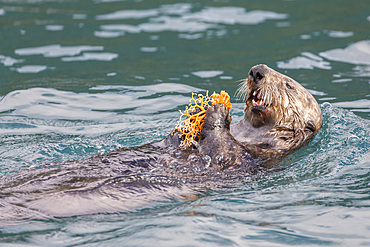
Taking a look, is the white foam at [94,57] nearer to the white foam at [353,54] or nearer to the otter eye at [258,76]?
the white foam at [353,54]

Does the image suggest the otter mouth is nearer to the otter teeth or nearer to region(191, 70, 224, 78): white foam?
the otter teeth

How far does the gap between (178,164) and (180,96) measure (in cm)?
324

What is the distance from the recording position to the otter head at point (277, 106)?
220 inches

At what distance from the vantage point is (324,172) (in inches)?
209

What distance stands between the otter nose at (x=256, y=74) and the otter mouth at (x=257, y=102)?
14cm

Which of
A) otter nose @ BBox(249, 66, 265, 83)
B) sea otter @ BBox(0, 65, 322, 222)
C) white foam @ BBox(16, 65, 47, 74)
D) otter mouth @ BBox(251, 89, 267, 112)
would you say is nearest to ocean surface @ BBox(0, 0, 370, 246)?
white foam @ BBox(16, 65, 47, 74)

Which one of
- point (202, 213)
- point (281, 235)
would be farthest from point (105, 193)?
point (281, 235)

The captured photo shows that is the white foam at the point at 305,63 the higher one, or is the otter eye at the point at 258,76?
the otter eye at the point at 258,76

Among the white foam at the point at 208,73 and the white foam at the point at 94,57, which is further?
the white foam at the point at 94,57

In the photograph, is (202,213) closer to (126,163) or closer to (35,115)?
(126,163)

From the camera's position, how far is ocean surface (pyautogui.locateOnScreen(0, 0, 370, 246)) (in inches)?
164

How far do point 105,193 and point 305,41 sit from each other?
698 centimetres

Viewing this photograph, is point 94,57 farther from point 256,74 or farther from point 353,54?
point 353,54

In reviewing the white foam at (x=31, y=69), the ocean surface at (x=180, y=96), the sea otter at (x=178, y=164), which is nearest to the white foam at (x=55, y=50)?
the ocean surface at (x=180, y=96)
